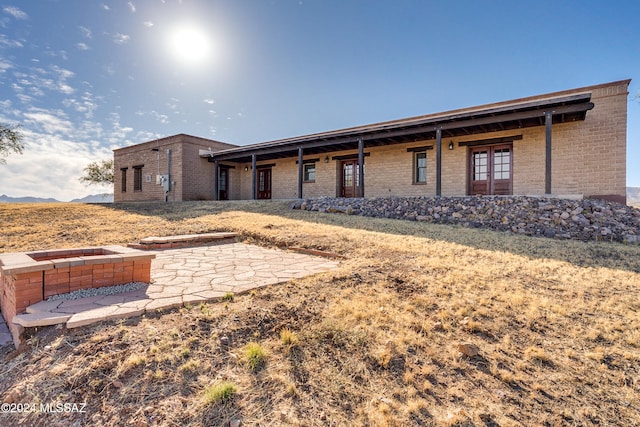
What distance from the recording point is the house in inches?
360

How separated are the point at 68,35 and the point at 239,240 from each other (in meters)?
8.46

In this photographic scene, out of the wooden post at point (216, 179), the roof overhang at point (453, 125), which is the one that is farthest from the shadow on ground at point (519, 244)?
the wooden post at point (216, 179)

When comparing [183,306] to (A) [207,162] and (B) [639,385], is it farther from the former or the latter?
(A) [207,162]

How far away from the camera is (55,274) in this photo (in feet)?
9.07

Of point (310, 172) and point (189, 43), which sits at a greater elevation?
point (189, 43)

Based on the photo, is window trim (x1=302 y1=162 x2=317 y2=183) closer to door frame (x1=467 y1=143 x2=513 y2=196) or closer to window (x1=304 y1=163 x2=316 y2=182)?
window (x1=304 y1=163 x2=316 y2=182)

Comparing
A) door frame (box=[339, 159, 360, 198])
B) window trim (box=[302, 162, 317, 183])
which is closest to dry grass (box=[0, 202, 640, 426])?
door frame (box=[339, 159, 360, 198])

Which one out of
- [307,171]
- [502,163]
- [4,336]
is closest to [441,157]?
[502,163]

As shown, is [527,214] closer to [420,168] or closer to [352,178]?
[420,168]

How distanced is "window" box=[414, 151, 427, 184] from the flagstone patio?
879 cm

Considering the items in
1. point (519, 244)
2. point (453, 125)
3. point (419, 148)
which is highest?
point (453, 125)

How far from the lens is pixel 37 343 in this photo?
7.09ft

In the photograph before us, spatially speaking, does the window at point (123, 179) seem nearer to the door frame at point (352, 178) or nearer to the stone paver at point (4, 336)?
the door frame at point (352, 178)

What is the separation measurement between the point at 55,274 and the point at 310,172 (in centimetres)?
1357
